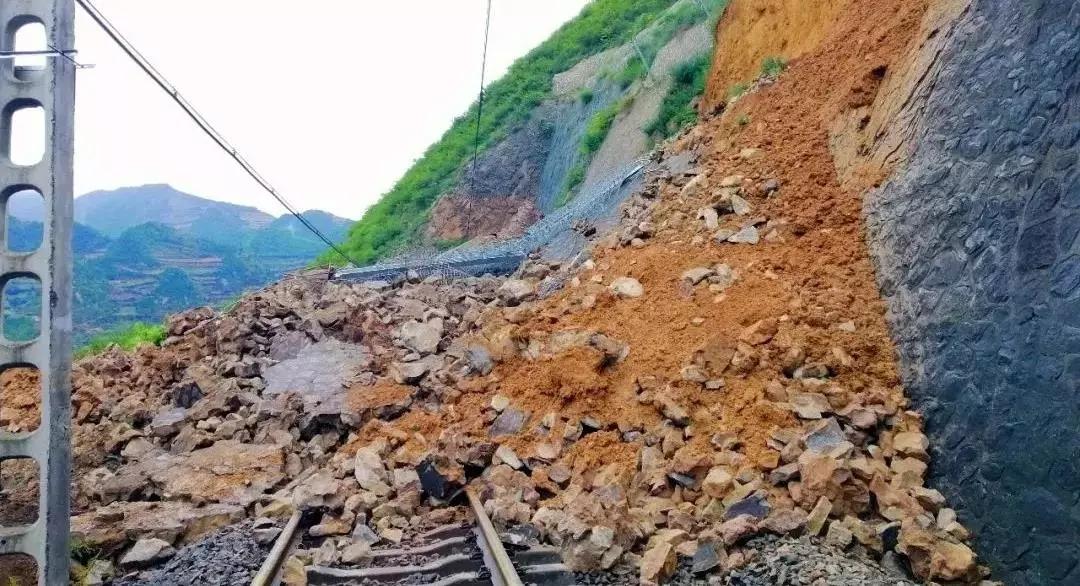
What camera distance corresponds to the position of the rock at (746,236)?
911cm

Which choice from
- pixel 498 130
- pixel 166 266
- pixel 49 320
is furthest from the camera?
pixel 498 130

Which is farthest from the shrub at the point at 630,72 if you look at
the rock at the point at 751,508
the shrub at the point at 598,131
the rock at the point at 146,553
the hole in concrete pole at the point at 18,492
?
the rock at the point at 146,553

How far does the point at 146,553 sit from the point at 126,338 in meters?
10.7

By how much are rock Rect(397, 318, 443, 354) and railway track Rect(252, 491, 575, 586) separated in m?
4.02

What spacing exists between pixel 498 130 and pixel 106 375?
27062mm

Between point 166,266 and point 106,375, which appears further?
point 166,266

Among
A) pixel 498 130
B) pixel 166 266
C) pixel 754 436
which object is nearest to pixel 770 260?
pixel 754 436

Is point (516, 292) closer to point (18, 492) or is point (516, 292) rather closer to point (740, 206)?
point (740, 206)

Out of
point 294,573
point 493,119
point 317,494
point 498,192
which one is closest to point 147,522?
point 317,494

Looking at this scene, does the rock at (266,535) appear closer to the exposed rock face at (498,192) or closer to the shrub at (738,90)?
the shrub at (738,90)

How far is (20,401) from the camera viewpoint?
10.2 meters

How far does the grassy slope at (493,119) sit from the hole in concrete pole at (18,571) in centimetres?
2812

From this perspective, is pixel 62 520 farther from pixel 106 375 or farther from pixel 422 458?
pixel 106 375

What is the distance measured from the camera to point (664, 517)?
5883 millimetres
